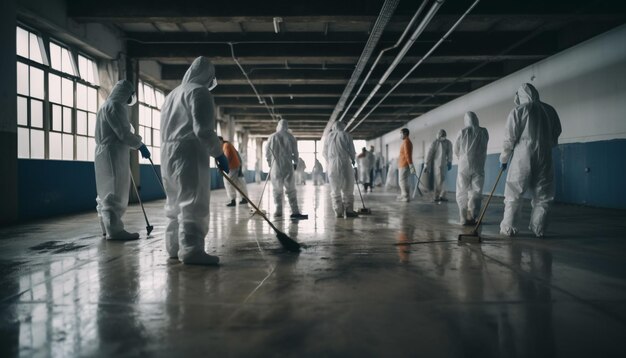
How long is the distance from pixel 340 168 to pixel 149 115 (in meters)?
7.97

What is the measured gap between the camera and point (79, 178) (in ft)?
27.0

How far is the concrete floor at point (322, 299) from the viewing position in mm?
1837

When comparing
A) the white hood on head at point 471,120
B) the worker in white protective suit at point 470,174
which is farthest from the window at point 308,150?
the worker in white protective suit at point 470,174

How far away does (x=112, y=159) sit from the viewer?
4.63m

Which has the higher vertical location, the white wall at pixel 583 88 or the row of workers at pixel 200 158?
the white wall at pixel 583 88

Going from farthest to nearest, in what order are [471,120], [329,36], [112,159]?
[329,36]
[471,120]
[112,159]

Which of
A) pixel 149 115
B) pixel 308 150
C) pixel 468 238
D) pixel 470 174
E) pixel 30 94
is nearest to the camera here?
pixel 468 238

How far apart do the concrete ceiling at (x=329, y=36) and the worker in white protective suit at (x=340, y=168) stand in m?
2.38

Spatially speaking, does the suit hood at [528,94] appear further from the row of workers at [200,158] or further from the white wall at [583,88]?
the white wall at [583,88]

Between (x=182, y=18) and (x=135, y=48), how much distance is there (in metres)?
2.96

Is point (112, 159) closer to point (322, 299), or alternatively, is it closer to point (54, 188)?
point (322, 299)

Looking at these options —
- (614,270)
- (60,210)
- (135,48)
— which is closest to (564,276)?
(614,270)

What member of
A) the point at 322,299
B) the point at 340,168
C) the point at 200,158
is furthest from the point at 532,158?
the point at 200,158

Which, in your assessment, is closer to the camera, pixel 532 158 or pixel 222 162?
pixel 222 162
